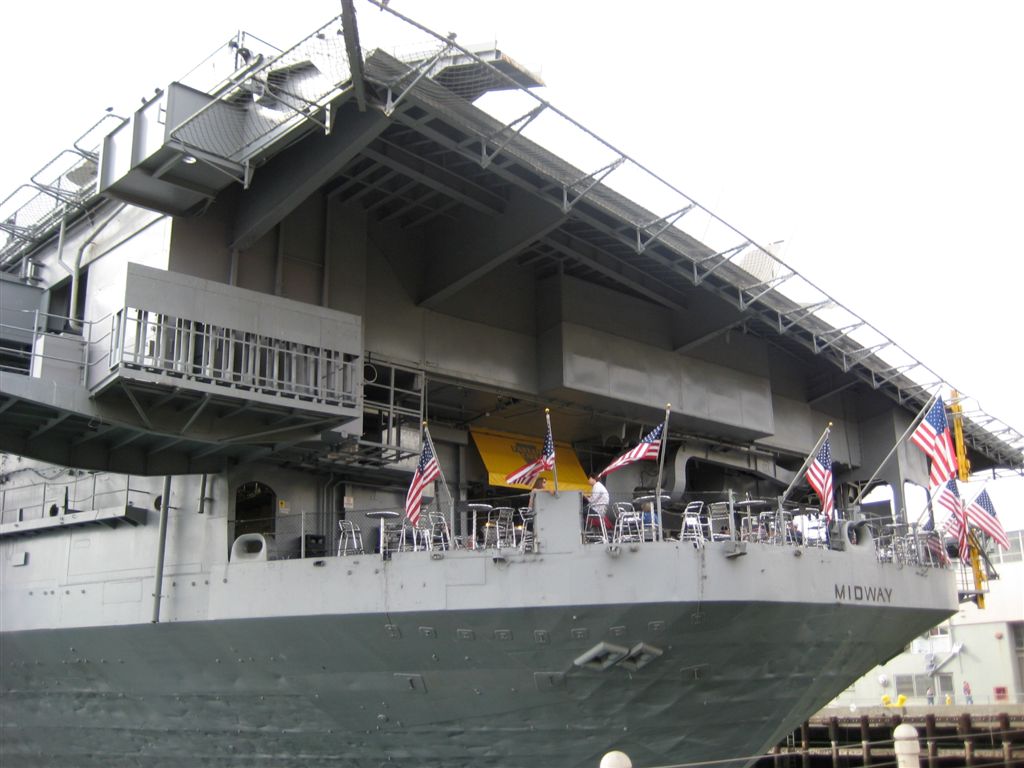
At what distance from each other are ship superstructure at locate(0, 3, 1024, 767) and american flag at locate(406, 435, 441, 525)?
1.12ft

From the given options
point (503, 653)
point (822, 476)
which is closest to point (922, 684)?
point (822, 476)

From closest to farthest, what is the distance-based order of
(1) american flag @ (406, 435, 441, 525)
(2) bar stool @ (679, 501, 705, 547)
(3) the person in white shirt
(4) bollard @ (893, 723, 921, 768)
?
(4) bollard @ (893, 723, 921, 768) → (2) bar stool @ (679, 501, 705, 547) → (3) the person in white shirt → (1) american flag @ (406, 435, 441, 525)

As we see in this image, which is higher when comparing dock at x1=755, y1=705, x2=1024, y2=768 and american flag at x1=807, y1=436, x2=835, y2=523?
american flag at x1=807, y1=436, x2=835, y2=523

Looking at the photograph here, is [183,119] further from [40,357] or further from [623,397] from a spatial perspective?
[623,397]

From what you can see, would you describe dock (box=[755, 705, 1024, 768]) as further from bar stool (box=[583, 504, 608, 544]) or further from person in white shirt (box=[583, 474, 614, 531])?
person in white shirt (box=[583, 474, 614, 531])

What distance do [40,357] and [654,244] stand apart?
10.3m

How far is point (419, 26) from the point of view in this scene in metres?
14.0

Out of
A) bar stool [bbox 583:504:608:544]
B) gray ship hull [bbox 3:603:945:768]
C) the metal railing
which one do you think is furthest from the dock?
the metal railing

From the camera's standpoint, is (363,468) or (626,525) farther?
(363,468)

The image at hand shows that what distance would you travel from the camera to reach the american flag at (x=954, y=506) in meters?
18.3

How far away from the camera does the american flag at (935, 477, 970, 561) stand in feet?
60.0

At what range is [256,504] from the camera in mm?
18109

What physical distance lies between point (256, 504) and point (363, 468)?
2.01 meters

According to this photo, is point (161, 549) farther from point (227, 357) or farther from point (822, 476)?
point (822, 476)
